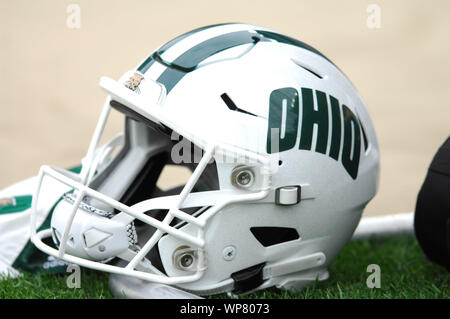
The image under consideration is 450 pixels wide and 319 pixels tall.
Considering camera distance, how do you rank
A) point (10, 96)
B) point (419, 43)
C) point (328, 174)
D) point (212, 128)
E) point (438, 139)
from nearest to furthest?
point (212, 128), point (328, 174), point (438, 139), point (10, 96), point (419, 43)

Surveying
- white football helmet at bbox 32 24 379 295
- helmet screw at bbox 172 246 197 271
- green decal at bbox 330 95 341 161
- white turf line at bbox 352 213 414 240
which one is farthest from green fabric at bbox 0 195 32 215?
white turf line at bbox 352 213 414 240

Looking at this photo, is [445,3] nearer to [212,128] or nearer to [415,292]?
[415,292]

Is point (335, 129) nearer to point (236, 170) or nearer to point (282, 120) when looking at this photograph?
point (282, 120)

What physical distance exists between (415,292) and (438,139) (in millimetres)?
1814

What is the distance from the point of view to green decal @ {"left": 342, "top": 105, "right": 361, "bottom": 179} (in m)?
1.86

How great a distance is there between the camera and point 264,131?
5.65 feet

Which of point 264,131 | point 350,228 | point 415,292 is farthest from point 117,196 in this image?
point 415,292

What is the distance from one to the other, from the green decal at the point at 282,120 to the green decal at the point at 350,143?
Result: 0.61ft

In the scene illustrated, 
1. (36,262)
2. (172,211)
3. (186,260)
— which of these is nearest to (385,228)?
(186,260)

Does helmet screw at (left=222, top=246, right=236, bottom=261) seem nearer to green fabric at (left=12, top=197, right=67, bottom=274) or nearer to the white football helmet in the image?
the white football helmet

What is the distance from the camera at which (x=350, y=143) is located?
1.88 metres

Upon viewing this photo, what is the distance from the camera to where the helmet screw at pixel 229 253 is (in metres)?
1.78

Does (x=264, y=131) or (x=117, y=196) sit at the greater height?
(x=264, y=131)

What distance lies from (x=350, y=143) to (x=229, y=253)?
48 cm
